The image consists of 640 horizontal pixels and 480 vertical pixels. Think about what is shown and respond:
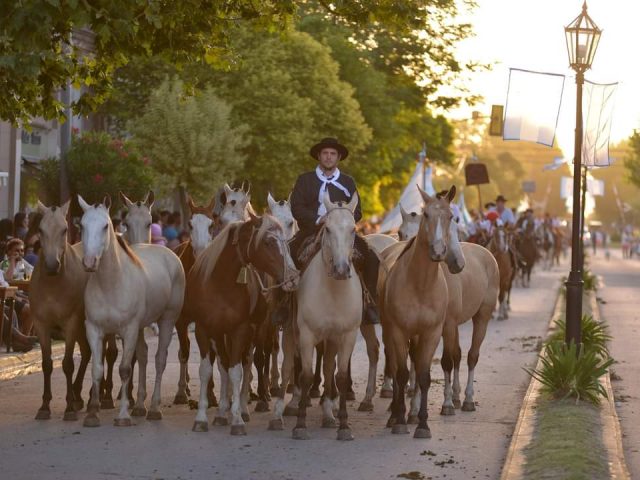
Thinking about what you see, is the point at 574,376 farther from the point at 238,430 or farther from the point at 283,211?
the point at 238,430

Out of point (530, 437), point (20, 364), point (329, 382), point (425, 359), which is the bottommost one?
point (20, 364)

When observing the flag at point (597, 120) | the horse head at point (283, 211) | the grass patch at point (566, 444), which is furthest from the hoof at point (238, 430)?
the flag at point (597, 120)

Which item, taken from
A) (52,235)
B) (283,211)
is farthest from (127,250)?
(283,211)

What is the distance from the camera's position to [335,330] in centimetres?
1287

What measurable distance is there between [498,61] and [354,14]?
4346cm

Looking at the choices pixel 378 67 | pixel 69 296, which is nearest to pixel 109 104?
pixel 378 67

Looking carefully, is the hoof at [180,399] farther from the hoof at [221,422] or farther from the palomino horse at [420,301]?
the palomino horse at [420,301]

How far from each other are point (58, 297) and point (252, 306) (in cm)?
184

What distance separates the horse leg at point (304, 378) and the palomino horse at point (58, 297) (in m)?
2.23

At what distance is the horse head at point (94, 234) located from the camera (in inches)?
Result: 503

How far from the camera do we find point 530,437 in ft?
39.4

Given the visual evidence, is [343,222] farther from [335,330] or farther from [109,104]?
[109,104]

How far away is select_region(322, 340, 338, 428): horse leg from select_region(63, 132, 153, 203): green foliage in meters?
15.7

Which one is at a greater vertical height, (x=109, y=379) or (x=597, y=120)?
(x=597, y=120)
